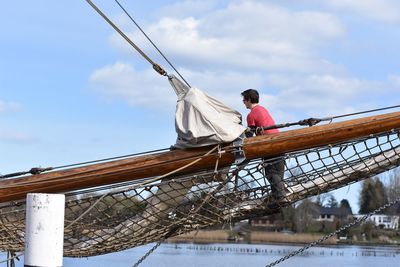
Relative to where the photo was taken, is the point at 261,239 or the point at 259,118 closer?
the point at 259,118

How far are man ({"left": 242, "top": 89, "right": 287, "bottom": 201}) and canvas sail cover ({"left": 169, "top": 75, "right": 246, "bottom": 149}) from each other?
356 millimetres

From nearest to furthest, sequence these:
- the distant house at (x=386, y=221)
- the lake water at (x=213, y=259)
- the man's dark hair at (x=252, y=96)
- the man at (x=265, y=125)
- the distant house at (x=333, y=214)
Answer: the man at (x=265, y=125) < the man's dark hair at (x=252, y=96) < the lake water at (x=213, y=259) < the distant house at (x=386, y=221) < the distant house at (x=333, y=214)

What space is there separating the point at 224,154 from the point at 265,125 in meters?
0.86

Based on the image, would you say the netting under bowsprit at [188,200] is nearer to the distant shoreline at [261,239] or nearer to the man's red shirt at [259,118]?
the man's red shirt at [259,118]

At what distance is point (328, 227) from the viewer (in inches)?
3711

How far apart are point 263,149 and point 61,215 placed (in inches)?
93.9

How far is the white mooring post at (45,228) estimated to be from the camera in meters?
4.21

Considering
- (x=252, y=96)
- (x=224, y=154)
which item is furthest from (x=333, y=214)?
(x=224, y=154)

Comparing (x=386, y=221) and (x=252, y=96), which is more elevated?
(x=386, y=221)

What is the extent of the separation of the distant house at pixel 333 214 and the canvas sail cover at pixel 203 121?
102213mm

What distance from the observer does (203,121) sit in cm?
630

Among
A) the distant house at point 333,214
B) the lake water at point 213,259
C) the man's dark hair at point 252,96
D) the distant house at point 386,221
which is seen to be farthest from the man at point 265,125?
the distant house at point 386,221

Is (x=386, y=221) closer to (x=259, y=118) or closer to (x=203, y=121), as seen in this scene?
(x=259, y=118)

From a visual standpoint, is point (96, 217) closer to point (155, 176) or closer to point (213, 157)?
point (155, 176)
